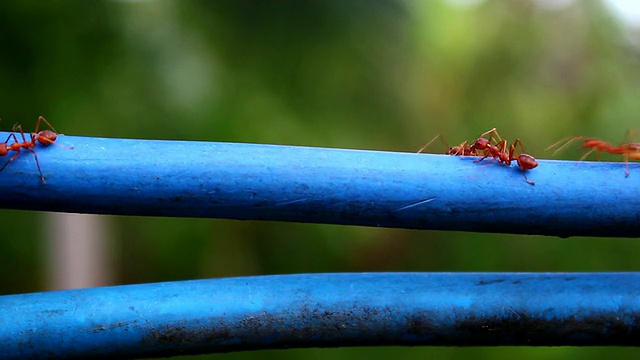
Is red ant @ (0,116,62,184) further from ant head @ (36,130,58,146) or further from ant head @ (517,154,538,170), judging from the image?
ant head @ (517,154,538,170)

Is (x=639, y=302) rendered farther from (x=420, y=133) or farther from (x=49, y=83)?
(x=49, y=83)

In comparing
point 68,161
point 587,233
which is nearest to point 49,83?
point 68,161

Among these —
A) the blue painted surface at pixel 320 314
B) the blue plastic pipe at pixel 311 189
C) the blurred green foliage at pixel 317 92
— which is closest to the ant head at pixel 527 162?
the blue plastic pipe at pixel 311 189

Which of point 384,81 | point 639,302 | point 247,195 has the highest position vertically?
point 384,81

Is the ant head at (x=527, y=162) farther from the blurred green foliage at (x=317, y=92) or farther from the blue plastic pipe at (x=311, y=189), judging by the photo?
the blurred green foliage at (x=317, y=92)

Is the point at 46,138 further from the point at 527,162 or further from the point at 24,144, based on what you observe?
the point at 527,162
